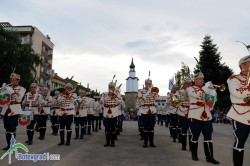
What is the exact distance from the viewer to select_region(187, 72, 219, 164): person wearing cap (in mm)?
9031

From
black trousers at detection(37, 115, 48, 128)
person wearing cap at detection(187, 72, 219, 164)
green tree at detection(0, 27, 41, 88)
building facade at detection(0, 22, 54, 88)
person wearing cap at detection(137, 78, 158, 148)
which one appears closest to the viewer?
person wearing cap at detection(187, 72, 219, 164)

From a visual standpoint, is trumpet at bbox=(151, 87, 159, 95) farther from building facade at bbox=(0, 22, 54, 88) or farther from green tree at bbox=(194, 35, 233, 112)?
building facade at bbox=(0, 22, 54, 88)

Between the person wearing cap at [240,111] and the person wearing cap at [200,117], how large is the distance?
2.01 metres

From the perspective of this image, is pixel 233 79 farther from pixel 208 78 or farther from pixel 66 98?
pixel 208 78

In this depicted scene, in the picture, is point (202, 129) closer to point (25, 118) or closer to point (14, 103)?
point (25, 118)

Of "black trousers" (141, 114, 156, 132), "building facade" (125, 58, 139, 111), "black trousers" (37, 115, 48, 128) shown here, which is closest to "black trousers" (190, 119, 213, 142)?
"black trousers" (141, 114, 156, 132)

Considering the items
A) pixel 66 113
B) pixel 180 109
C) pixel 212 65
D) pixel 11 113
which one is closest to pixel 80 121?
pixel 66 113

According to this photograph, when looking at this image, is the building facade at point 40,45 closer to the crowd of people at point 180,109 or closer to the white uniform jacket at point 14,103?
the crowd of people at point 180,109

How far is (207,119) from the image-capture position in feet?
30.0

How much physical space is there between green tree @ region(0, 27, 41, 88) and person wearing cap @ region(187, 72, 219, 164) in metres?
33.0

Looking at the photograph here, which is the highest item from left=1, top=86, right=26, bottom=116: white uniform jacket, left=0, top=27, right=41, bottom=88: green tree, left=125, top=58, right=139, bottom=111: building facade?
left=125, top=58, right=139, bottom=111: building facade

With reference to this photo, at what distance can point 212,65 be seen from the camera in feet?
193

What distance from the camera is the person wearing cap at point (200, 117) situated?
9031 millimetres

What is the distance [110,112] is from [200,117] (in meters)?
3.96
